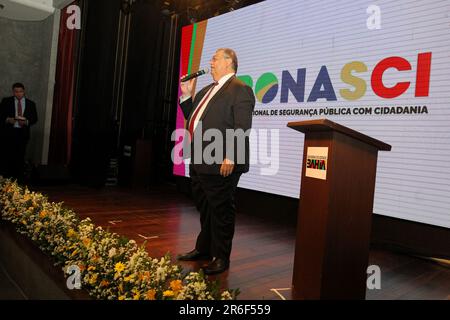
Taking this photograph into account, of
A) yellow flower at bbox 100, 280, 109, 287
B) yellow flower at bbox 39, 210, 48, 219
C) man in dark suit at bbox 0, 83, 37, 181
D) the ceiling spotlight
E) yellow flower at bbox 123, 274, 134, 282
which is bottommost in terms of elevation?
yellow flower at bbox 100, 280, 109, 287

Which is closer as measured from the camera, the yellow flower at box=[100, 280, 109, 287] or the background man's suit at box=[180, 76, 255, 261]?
the yellow flower at box=[100, 280, 109, 287]

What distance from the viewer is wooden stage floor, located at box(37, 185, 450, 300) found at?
2.15m

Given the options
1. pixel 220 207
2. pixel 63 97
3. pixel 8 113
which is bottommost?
pixel 220 207

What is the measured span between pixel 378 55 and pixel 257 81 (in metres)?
1.34

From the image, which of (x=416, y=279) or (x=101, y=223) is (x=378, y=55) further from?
(x=101, y=223)

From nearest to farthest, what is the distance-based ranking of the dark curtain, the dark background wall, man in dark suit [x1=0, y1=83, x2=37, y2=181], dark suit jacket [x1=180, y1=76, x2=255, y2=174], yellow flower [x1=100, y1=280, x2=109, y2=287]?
yellow flower [x1=100, y1=280, x2=109, y2=287]
dark suit jacket [x1=180, y1=76, x2=255, y2=174]
man in dark suit [x1=0, y1=83, x2=37, y2=181]
the dark background wall
the dark curtain

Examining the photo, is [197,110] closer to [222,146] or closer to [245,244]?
[222,146]

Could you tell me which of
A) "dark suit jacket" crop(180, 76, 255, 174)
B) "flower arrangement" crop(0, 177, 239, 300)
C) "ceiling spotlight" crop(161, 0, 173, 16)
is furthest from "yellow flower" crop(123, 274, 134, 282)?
"ceiling spotlight" crop(161, 0, 173, 16)

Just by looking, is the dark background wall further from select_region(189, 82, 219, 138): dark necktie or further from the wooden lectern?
the wooden lectern

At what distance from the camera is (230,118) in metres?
2.20

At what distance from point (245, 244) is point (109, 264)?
142 centimetres

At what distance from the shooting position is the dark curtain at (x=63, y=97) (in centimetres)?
605

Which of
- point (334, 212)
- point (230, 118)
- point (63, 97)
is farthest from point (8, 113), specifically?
point (334, 212)

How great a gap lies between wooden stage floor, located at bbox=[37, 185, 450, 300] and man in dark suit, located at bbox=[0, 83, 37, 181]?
0.70m
